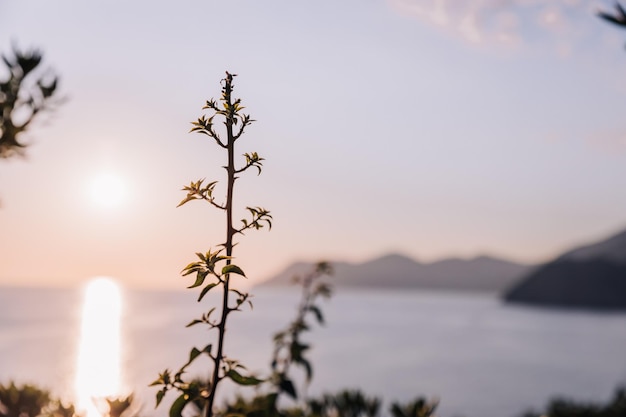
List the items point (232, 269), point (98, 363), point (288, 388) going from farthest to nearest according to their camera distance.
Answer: point (98, 363), point (288, 388), point (232, 269)

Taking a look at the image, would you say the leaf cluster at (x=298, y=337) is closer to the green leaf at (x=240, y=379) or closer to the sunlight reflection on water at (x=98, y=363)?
the green leaf at (x=240, y=379)

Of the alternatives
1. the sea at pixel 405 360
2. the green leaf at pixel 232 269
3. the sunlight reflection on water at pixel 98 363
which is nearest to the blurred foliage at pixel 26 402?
the green leaf at pixel 232 269

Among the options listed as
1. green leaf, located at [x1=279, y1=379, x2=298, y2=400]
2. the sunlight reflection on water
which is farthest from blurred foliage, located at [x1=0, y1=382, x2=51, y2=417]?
the sunlight reflection on water

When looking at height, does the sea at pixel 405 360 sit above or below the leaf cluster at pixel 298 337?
below

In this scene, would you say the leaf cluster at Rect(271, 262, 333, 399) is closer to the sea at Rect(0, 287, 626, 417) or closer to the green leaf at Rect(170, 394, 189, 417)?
the green leaf at Rect(170, 394, 189, 417)

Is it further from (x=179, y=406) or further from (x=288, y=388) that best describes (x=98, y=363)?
(x=179, y=406)

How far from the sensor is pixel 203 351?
2305 millimetres

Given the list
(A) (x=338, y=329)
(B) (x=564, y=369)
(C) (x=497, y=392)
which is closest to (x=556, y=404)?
(C) (x=497, y=392)

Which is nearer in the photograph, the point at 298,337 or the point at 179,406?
the point at 179,406

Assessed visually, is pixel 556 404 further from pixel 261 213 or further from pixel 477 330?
pixel 477 330

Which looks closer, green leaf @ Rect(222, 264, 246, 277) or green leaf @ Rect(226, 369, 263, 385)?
green leaf @ Rect(222, 264, 246, 277)

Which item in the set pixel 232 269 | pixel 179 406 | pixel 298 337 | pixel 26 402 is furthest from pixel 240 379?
pixel 298 337

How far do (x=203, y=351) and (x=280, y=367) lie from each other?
14.6 ft

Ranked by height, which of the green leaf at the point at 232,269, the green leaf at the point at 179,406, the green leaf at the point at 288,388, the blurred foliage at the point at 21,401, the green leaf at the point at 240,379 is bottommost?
the green leaf at the point at 288,388
